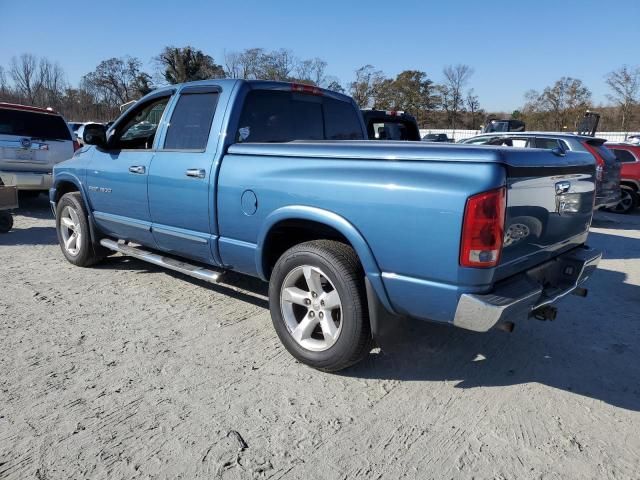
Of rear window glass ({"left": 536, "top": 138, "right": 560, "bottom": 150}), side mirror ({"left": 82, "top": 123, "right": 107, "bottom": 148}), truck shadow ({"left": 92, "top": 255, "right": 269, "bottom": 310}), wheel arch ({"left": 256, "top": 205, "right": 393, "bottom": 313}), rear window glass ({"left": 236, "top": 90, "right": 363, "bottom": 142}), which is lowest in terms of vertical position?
truck shadow ({"left": 92, "top": 255, "right": 269, "bottom": 310})

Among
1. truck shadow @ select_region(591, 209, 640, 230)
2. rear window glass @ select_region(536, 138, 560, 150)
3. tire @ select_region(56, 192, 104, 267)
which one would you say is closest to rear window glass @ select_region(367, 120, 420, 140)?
rear window glass @ select_region(536, 138, 560, 150)

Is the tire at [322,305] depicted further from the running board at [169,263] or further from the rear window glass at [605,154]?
the rear window glass at [605,154]

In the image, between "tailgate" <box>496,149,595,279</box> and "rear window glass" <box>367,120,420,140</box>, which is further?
"rear window glass" <box>367,120,420,140</box>

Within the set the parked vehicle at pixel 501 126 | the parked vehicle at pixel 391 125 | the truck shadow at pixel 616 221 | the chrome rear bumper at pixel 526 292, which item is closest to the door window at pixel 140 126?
the parked vehicle at pixel 391 125

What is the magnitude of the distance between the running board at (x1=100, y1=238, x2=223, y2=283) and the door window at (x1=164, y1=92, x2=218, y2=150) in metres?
1.01

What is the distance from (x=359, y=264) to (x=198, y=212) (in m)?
1.51

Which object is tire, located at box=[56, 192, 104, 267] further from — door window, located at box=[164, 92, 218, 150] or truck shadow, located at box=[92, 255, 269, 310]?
door window, located at box=[164, 92, 218, 150]

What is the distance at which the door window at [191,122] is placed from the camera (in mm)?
3955

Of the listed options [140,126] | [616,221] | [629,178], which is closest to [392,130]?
[140,126]

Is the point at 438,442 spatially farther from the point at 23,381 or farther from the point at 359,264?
the point at 23,381

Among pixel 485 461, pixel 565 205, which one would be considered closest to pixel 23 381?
pixel 485 461

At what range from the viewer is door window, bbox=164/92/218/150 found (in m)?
3.96

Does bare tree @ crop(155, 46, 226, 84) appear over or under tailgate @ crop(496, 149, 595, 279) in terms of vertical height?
over

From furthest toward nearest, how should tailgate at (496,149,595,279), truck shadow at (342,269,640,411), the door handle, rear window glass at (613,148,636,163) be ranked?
rear window glass at (613,148,636,163) < the door handle < truck shadow at (342,269,640,411) < tailgate at (496,149,595,279)
